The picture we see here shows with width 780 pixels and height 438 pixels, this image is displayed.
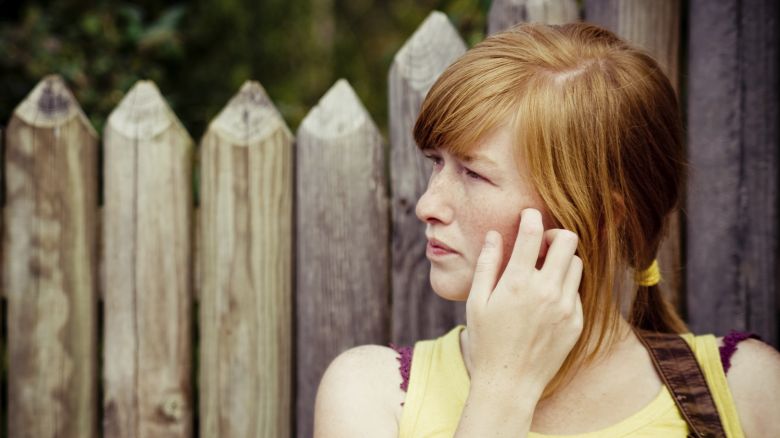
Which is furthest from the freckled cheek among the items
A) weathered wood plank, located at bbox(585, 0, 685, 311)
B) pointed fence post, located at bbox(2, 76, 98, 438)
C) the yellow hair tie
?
pointed fence post, located at bbox(2, 76, 98, 438)

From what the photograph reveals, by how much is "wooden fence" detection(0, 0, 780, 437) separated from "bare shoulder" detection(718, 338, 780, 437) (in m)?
0.45

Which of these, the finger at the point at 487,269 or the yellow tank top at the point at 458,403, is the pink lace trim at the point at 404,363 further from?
the finger at the point at 487,269

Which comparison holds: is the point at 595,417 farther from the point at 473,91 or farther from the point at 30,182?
the point at 30,182

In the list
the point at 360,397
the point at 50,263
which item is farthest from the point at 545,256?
the point at 50,263

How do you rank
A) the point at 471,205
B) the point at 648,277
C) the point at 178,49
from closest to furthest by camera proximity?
the point at 471,205
the point at 648,277
the point at 178,49

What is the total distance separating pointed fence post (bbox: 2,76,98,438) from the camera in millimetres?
2439

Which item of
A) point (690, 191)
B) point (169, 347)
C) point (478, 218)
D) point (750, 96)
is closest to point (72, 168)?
point (169, 347)

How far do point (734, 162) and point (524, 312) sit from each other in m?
1.01

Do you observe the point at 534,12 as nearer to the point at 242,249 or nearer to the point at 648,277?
the point at 648,277

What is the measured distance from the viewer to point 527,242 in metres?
1.69

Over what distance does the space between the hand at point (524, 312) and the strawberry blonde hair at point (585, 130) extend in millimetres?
106

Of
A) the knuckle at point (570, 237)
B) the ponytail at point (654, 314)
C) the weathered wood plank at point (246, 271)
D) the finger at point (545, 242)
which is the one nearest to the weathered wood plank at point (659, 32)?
the ponytail at point (654, 314)

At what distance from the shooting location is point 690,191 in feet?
7.70

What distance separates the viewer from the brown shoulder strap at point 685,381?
1813mm
